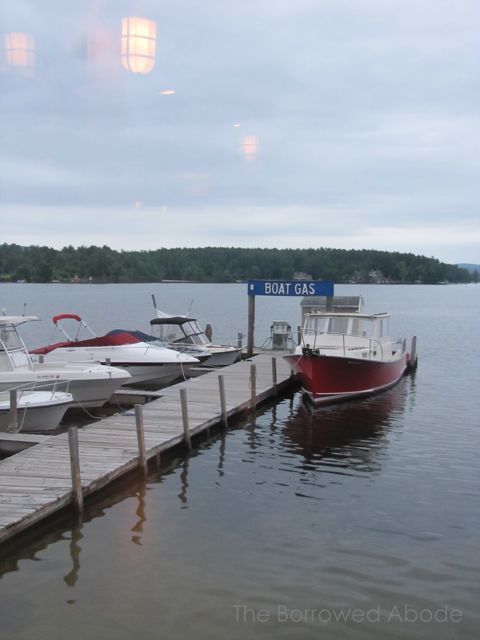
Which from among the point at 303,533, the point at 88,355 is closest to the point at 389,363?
the point at 88,355

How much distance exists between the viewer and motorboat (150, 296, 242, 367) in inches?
1056

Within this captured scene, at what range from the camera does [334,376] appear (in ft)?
63.4

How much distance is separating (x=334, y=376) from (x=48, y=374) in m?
8.27

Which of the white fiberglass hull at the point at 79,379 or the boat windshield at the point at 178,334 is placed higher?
the boat windshield at the point at 178,334

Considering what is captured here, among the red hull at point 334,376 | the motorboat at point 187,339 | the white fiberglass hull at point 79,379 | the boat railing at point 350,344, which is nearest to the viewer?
the white fiberglass hull at point 79,379

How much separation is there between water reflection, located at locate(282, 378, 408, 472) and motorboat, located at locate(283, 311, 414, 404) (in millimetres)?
492

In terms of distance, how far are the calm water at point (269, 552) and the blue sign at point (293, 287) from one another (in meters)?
12.4

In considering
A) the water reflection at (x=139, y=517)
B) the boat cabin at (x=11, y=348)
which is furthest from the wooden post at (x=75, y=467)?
the boat cabin at (x=11, y=348)

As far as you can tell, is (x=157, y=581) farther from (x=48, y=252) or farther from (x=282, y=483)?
(x=48, y=252)

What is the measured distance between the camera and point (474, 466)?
13.2 metres

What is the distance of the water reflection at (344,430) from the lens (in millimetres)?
13914

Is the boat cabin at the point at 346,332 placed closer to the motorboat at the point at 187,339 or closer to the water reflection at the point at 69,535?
the motorboat at the point at 187,339

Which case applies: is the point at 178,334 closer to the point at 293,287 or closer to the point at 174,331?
the point at 174,331

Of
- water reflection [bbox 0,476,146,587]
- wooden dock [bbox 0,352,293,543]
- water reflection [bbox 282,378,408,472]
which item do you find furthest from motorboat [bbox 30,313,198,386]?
water reflection [bbox 0,476,146,587]
